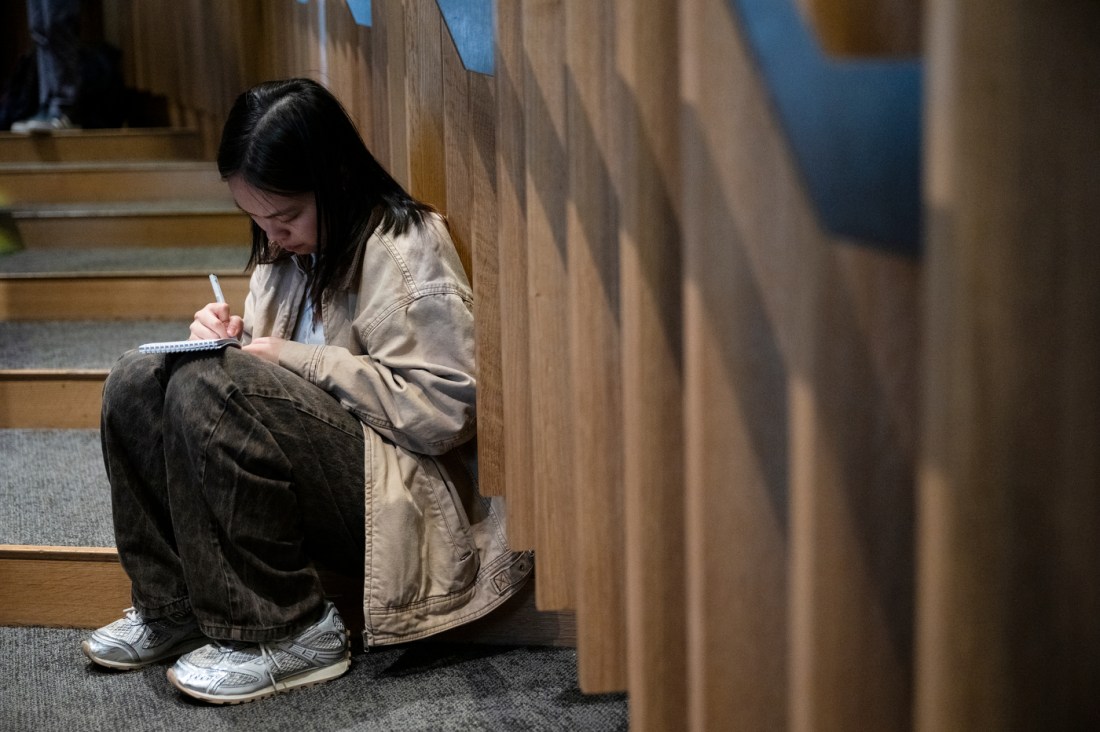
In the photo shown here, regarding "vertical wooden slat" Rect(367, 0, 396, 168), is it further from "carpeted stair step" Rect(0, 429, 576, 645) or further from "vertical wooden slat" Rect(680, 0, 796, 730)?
"vertical wooden slat" Rect(680, 0, 796, 730)

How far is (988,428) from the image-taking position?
1.26ft

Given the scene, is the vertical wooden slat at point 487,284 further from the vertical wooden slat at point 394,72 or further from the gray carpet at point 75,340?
the gray carpet at point 75,340

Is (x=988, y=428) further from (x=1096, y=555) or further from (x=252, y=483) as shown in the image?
(x=252, y=483)

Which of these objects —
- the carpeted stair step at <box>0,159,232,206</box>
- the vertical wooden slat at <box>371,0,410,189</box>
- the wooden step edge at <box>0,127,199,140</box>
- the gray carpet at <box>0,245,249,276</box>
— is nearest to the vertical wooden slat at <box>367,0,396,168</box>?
the vertical wooden slat at <box>371,0,410,189</box>

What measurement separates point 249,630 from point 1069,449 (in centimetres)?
100

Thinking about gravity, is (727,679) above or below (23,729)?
above

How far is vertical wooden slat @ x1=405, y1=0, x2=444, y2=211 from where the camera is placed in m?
1.26

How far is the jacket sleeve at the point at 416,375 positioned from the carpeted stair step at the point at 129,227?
5.07ft

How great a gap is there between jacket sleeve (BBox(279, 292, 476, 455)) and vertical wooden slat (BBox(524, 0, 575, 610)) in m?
0.25

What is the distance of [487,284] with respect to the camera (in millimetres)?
1152

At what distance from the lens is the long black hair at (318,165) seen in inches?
49.4

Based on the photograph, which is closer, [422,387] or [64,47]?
[422,387]

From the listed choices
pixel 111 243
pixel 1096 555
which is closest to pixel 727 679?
pixel 1096 555

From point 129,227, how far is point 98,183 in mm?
407
